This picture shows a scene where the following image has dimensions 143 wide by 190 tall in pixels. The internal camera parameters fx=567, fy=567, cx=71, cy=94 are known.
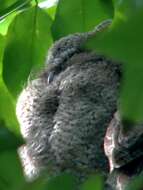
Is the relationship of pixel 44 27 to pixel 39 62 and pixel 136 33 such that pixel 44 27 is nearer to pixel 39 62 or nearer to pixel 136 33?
pixel 39 62

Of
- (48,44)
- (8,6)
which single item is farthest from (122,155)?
(48,44)

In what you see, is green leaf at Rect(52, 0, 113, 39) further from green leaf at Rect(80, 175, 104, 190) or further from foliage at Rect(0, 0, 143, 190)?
green leaf at Rect(80, 175, 104, 190)

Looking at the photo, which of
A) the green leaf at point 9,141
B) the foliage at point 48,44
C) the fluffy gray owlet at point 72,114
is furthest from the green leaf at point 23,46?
the green leaf at point 9,141

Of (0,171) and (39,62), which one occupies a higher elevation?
(0,171)

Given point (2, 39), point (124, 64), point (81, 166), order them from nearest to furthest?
1. point (124, 64)
2. point (2, 39)
3. point (81, 166)

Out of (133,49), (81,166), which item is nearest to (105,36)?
(133,49)

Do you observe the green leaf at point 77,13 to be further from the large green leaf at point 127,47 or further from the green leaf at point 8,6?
the large green leaf at point 127,47

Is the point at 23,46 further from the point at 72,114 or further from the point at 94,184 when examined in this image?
the point at 94,184

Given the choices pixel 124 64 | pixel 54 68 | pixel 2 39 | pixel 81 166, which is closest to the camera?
pixel 124 64
